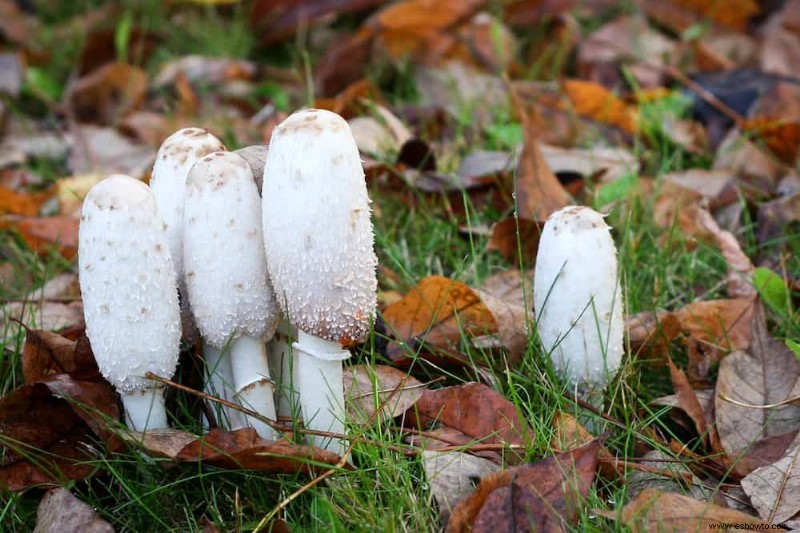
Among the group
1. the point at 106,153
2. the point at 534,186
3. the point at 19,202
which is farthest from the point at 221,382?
the point at 106,153

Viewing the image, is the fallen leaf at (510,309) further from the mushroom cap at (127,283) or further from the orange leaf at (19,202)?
the orange leaf at (19,202)

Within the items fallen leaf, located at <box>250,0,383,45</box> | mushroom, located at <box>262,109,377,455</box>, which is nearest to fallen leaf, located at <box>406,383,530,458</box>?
mushroom, located at <box>262,109,377,455</box>

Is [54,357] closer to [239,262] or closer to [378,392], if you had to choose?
[239,262]

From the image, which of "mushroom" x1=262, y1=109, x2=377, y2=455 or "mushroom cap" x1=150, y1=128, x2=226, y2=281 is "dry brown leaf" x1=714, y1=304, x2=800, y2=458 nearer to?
"mushroom" x1=262, y1=109, x2=377, y2=455

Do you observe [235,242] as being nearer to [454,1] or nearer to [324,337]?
[324,337]

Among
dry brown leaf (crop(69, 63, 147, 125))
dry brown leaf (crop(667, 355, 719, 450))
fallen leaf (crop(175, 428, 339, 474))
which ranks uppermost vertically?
dry brown leaf (crop(69, 63, 147, 125))

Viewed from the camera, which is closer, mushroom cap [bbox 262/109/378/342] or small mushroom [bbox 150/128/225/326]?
mushroom cap [bbox 262/109/378/342]
